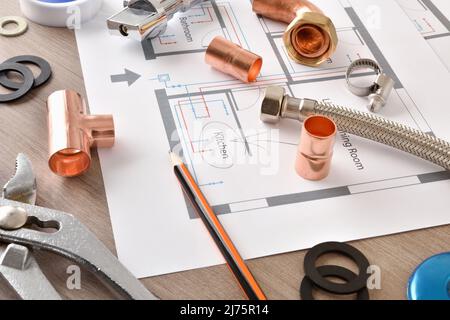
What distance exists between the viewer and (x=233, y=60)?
0.83 metres

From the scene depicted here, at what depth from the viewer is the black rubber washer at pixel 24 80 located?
2.58 feet

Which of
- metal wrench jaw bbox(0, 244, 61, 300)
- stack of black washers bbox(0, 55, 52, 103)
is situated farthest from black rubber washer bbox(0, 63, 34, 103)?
metal wrench jaw bbox(0, 244, 61, 300)

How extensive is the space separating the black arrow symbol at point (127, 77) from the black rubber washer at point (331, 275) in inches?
13.1

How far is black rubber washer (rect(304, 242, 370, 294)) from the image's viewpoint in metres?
0.63

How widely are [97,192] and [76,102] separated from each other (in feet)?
0.37

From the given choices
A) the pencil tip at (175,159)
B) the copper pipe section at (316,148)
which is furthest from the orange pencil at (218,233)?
the copper pipe section at (316,148)

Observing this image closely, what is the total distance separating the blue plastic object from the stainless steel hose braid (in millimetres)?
128

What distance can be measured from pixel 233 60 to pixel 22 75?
0.25m

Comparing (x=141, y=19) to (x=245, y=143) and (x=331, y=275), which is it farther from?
(x=331, y=275)

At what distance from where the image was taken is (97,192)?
704 millimetres

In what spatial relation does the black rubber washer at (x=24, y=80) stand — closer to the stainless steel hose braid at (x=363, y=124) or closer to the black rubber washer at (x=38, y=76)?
the black rubber washer at (x=38, y=76)

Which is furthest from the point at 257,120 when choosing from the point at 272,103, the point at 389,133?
the point at 389,133
